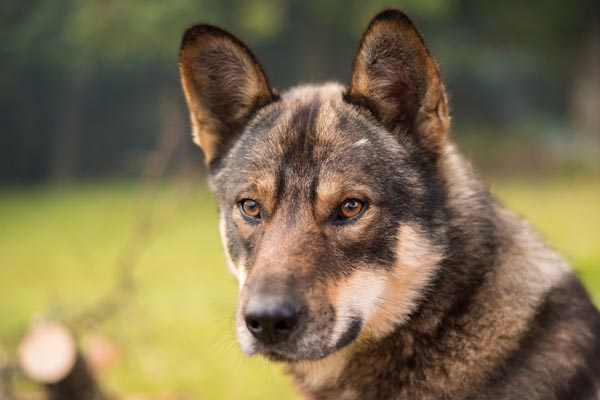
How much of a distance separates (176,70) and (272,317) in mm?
15081

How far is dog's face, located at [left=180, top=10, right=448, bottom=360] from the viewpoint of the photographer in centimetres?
308

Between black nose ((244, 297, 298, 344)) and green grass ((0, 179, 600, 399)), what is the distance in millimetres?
449

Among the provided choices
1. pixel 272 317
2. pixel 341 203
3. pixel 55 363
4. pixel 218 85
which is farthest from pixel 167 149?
pixel 272 317

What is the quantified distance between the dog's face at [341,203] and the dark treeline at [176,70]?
28.0 ft

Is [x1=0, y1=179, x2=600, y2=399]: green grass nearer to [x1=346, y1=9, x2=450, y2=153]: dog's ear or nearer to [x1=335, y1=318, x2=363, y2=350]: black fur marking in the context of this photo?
[x1=335, y1=318, x2=363, y2=350]: black fur marking

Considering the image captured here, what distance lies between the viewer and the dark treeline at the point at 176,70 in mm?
14914

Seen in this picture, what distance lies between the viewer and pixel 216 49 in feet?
12.5

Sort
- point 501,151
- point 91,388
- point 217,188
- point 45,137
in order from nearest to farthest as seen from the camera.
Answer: point 217,188 < point 91,388 < point 45,137 < point 501,151

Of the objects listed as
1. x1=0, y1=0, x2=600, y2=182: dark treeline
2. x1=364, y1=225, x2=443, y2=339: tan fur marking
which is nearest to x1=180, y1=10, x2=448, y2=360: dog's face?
x1=364, y1=225, x2=443, y2=339: tan fur marking

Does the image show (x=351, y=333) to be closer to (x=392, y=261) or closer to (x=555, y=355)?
(x=392, y=261)

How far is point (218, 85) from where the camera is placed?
13.0 feet

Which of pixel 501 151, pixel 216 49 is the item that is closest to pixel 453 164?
pixel 216 49

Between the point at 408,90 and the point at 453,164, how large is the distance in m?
0.44

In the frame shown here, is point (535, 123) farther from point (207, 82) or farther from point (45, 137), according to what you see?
point (207, 82)
